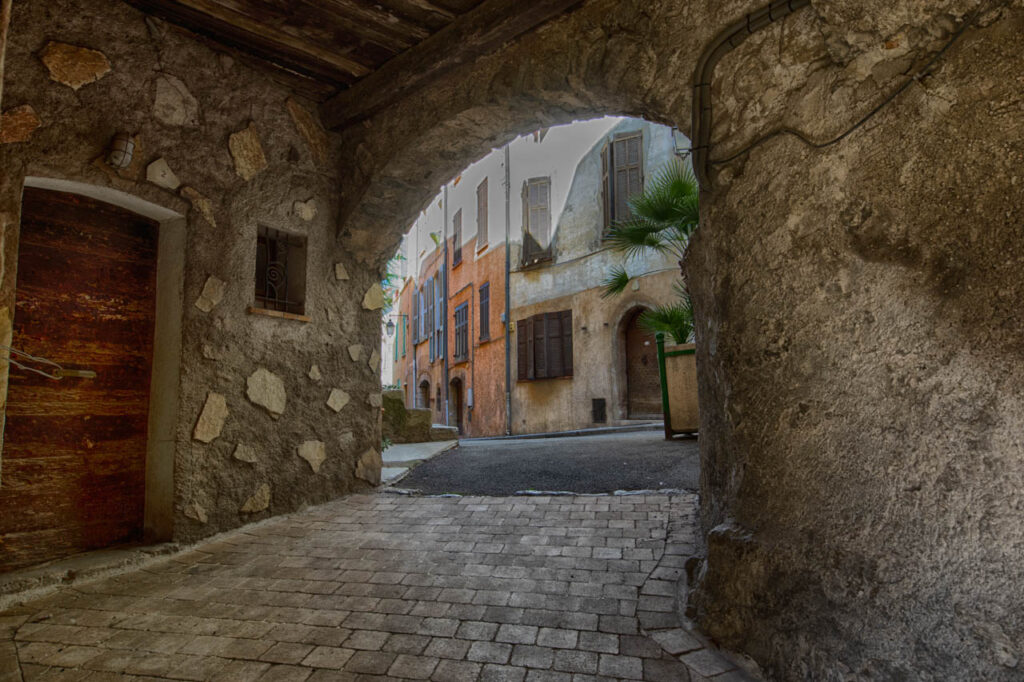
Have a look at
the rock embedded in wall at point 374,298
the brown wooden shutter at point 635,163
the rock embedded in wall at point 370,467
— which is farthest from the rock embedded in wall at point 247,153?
the brown wooden shutter at point 635,163

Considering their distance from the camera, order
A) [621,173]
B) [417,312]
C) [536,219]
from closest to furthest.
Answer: [621,173] → [536,219] → [417,312]

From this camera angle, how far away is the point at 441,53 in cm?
347

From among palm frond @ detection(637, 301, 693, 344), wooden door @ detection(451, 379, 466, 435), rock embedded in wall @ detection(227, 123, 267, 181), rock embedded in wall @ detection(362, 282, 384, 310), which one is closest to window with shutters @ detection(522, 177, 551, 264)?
wooden door @ detection(451, 379, 466, 435)

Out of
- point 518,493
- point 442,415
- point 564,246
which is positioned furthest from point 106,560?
point 442,415

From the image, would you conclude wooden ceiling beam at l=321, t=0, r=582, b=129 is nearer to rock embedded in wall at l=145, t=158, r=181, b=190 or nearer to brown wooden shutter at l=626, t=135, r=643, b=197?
rock embedded in wall at l=145, t=158, r=181, b=190

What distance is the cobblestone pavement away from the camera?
1.83 m

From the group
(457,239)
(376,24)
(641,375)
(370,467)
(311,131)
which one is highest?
(457,239)

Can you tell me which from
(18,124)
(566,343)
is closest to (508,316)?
(566,343)

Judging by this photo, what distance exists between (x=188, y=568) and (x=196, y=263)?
1.73 m

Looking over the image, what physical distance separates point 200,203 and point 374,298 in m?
1.46

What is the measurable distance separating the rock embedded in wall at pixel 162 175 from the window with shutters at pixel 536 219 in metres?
11.5

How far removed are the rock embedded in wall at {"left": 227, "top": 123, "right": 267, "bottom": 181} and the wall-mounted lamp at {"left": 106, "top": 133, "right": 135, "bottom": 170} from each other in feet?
2.16

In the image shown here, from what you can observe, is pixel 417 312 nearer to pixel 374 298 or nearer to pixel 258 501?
pixel 374 298

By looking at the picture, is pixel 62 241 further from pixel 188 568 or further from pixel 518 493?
pixel 518 493
